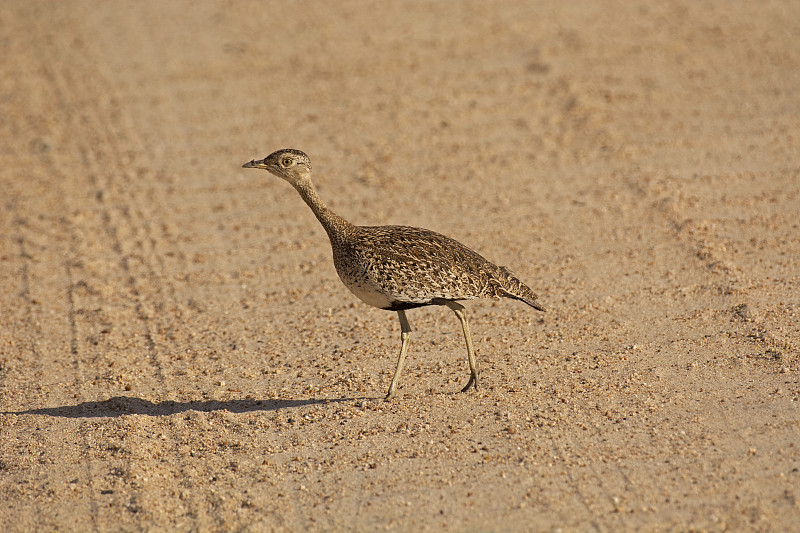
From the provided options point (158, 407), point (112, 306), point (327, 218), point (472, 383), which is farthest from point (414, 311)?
point (112, 306)

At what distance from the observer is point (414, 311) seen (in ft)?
28.0

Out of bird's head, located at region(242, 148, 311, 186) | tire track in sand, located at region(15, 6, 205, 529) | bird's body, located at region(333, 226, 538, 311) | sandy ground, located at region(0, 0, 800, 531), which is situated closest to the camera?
sandy ground, located at region(0, 0, 800, 531)

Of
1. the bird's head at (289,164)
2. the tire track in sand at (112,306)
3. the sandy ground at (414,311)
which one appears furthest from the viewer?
the bird's head at (289,164)

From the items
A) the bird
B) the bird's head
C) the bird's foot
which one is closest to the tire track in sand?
the bird

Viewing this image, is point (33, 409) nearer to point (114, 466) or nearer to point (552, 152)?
point (114, 466)

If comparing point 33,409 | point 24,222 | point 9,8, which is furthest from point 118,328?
point 9,8

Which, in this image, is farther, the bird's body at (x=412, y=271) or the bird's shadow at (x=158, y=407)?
the bird's shadow at (x=158, y=407)

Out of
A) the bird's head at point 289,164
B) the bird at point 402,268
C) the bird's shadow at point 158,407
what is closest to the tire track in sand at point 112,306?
the bird's shadow at point 158,407

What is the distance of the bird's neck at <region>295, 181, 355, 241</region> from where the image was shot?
22.6 feet

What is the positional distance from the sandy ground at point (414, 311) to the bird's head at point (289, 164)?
4.91 feet

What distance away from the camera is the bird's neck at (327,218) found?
690 cm

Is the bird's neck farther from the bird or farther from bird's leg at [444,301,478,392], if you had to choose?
bird's leg at [444,301,478,392]

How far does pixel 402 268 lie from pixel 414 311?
205 centimetres

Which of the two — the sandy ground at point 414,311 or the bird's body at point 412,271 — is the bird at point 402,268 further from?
the sandy ground at point 414,311
